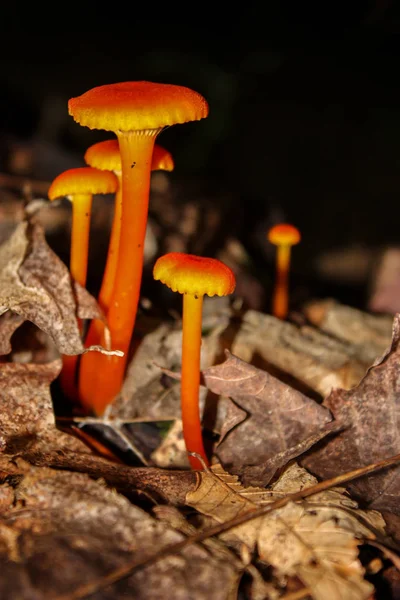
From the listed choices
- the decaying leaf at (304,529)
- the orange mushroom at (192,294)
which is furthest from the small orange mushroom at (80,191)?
the decaying leaf at (304,529)

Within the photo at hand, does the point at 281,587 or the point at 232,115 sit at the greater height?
the point at 232,115

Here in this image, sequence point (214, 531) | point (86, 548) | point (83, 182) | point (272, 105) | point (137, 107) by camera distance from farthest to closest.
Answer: point (272, 105) < point (83, 182) < point (137, 107) < point (214, 531) < point (86, 548)

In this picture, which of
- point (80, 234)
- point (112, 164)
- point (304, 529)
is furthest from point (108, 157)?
point (304, 529)

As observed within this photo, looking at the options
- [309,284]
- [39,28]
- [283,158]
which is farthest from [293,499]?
[39,28]

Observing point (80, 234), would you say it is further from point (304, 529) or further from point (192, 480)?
point (304, 529)

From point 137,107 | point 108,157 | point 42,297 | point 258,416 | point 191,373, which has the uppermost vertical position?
point 137,107

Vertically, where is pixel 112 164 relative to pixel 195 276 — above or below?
above

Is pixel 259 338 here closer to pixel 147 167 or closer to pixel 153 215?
pixel 147 167
